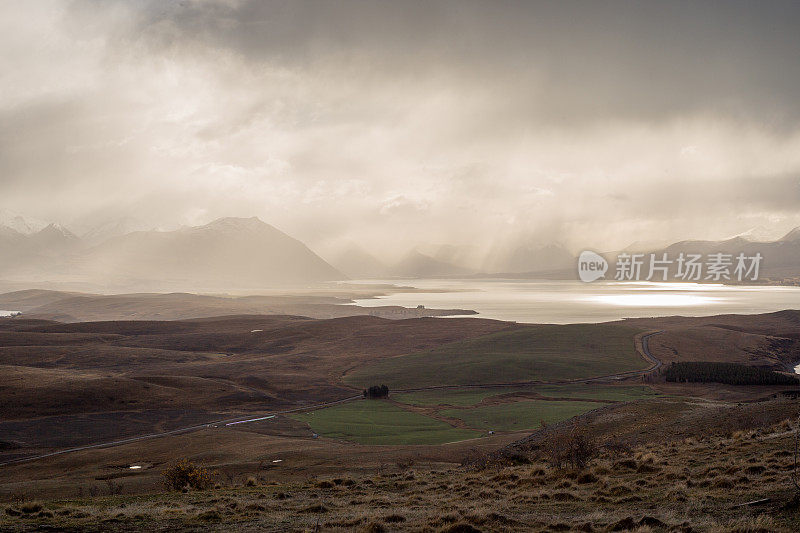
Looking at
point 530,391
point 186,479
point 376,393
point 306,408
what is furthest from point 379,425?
point 186,479

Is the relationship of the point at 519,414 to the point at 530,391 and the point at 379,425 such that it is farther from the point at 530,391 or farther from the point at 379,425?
the point at 530,391

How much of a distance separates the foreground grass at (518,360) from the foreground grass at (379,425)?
56.7ft

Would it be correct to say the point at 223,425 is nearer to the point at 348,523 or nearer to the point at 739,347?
the point at 348,523

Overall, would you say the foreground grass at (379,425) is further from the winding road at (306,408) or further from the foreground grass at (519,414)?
the winding road at (306,408)

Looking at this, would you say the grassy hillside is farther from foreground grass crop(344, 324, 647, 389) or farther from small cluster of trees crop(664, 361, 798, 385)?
foreground grass crop(344, 324, 647, 389)

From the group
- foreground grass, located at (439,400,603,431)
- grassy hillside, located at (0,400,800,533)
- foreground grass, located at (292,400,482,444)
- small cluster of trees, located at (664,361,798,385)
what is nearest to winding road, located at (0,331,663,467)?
foreground grass, located at (292,400,482,444)

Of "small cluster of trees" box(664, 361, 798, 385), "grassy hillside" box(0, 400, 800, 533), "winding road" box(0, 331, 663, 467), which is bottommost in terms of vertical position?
"winding road" box(0, 331, 663, 467)

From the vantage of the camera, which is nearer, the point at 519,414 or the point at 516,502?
the point at 516,502

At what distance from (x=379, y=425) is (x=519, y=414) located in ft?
50.7

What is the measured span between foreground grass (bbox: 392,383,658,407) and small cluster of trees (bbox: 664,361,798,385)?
900 centimetres

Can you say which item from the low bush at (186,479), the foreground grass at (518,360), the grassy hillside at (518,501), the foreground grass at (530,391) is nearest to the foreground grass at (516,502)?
the grassy hillside at (518,501)

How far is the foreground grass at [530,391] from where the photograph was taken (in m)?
72.0

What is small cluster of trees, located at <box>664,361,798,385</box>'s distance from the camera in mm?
75525

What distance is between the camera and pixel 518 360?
98.9m
